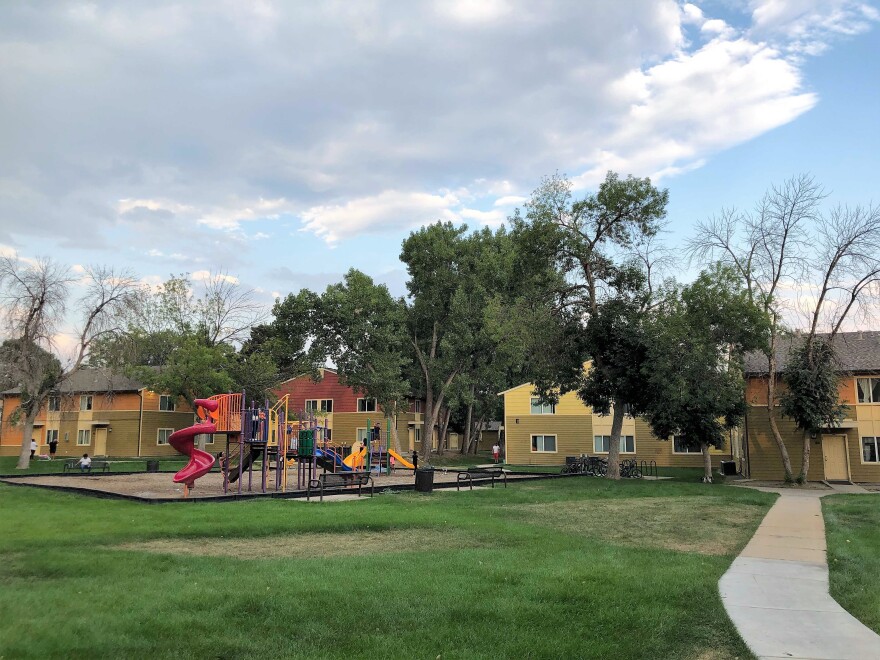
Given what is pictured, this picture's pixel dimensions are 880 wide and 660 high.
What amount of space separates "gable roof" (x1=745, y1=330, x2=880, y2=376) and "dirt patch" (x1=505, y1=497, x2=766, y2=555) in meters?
14.3

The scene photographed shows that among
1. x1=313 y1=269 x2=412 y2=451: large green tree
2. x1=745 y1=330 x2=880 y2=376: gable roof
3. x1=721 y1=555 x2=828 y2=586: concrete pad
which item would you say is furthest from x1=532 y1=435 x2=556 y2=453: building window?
x1=721 y1=555 x2=828 y2=586: concrete pad

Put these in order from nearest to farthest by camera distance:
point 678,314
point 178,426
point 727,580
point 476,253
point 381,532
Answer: point 727,580 < point 381,532 < point 678,314 < point 476,253 < point 178,426

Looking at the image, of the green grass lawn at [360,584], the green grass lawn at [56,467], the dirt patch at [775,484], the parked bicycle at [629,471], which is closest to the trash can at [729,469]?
the dirt patch at [775,484]

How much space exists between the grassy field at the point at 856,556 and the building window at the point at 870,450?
13752mm

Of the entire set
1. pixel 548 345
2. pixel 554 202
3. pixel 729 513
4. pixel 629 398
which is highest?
pixel 554 202

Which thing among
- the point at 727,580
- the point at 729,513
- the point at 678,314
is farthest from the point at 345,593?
the point at 678,314

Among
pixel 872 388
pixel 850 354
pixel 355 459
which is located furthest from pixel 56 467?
pixel 872 388

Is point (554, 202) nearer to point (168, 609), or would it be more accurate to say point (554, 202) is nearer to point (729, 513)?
point (729, 513)

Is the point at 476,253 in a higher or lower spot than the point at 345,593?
higher

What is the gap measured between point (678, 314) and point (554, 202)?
7.67 meters

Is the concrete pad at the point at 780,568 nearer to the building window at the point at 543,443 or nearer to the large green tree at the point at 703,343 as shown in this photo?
the large green tree at the point at 703,343

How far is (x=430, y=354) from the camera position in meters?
52.9

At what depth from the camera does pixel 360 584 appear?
805 cm

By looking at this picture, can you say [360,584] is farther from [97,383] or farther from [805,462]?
[97,383]
